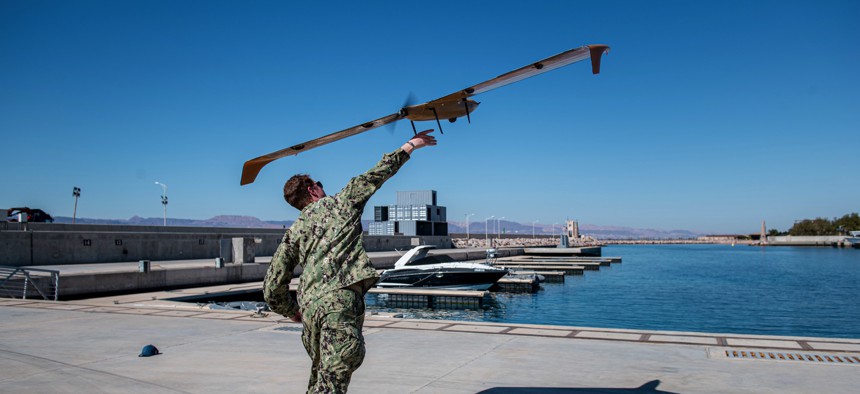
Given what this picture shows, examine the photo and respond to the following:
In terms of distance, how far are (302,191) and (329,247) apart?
65cm

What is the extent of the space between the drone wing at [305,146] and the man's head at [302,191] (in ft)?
2.44

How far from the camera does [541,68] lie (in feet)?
14.6

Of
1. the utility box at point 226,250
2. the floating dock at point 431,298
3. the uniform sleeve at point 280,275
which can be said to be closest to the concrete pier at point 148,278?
the utility box at point 226,250

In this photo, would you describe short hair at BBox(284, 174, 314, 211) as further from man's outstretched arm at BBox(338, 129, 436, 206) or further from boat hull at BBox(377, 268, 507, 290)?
boat hull at BBox(377, 268, 507, 290)

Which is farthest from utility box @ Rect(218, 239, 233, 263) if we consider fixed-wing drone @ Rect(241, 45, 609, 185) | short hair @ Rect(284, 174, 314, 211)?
short hair @ Rect(284, 174, 314, 211)

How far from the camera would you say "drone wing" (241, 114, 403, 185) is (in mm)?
4832

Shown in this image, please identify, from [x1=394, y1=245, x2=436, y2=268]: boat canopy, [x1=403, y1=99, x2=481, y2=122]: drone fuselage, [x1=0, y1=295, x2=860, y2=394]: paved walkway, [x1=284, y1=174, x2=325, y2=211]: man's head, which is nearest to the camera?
[x1=284, y1=174, x2=325, y2=211]: man's head

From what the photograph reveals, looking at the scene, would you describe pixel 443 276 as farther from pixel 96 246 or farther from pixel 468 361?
pixel 468 361

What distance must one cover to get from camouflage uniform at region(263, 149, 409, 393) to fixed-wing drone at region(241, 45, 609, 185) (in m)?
1.02

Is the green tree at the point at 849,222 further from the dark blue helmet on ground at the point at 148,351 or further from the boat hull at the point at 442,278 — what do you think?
the dark blue helmet on ground at the point at 148,351

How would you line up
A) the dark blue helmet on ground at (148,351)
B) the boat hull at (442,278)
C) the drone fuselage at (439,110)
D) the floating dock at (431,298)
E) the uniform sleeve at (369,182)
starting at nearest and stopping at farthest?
the uniform sleeve at (369,182) → the drone fuselage at (439,110) → the dark blue helmet on ground at (148,351) → the floating dock at (431,298) → the boat hull at (442,278)

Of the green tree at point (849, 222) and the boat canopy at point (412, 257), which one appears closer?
the boat canopy at point (412, 257)

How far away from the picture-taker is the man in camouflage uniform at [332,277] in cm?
346

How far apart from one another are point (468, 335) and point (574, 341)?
1736 millimetres
